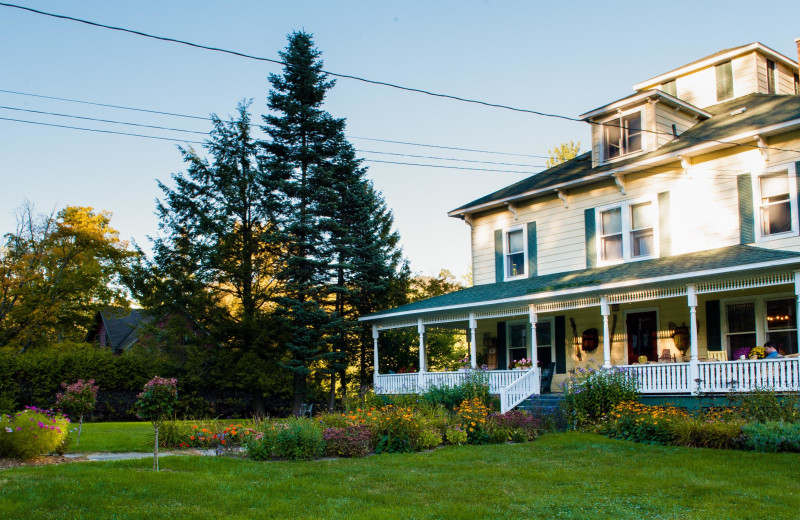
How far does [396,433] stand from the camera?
1238 cm

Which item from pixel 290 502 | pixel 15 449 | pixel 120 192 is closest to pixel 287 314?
pixel 120 192

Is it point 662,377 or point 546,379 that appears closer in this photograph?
point 662,377

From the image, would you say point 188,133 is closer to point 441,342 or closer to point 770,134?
point 770,134

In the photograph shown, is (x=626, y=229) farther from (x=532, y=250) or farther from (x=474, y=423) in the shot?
(x=474, y=423)

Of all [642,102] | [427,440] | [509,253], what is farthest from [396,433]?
[642,102]

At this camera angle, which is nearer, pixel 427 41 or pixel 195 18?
pixel 195 18

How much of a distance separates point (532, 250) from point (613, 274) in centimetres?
372

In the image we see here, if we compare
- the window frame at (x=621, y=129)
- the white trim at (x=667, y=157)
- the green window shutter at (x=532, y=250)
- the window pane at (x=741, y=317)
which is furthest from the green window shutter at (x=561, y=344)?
the window frame at (x=621, y=129)

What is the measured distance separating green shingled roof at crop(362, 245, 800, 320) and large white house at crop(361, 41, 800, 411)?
7 cm

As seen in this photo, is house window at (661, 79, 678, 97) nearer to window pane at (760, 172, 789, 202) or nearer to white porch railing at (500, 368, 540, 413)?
window pane at (760, 172, 789, 202)

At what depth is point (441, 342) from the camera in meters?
29.5

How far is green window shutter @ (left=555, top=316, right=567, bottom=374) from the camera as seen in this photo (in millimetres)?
19375

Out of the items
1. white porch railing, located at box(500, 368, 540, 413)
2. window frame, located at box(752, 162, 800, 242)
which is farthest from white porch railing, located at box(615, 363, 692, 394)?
window frame, located at box(752, 162, 800, 242)

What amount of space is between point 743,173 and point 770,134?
0.99 meters
